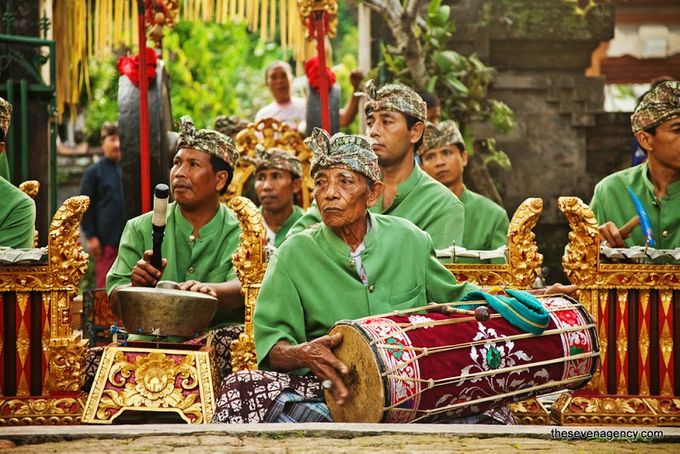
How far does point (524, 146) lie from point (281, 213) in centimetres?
531

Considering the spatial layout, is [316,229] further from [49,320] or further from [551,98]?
[551,98]

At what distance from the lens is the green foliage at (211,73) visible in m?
18.4

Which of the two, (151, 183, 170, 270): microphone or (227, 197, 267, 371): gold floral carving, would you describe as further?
(227, 197, 267, 371): gold floral carving

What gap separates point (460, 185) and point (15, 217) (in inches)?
130

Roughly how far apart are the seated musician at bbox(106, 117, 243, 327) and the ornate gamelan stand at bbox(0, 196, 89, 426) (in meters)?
0.45

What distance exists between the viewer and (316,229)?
19.2 feet

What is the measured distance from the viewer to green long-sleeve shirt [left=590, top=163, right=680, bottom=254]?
680 cm

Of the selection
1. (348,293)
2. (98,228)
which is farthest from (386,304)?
(98,228)

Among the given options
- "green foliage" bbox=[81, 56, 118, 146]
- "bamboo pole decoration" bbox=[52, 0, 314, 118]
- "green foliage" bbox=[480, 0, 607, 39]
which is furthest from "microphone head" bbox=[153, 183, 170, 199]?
"green foliage" bbox=[81, 56, 118, 146]

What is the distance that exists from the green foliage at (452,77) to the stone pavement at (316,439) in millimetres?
7383

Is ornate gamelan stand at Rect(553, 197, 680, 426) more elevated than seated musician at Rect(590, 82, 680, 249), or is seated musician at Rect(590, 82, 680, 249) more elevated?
seated musician at Rect(590, 82, 680, 249)

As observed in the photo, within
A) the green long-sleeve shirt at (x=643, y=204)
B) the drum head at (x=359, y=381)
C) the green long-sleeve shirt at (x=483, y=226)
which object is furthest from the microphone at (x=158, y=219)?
the green long-sleeve shirt at (x=483, y=226)

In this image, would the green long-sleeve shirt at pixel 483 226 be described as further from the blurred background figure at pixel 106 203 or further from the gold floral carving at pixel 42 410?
the blurred background figure at pixel 106 203

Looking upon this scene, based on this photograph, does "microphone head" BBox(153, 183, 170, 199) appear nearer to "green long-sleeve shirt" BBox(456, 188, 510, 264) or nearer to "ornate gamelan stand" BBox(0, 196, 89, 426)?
"ornate gamelan stand" BBox(0, 196, 89, 426)
